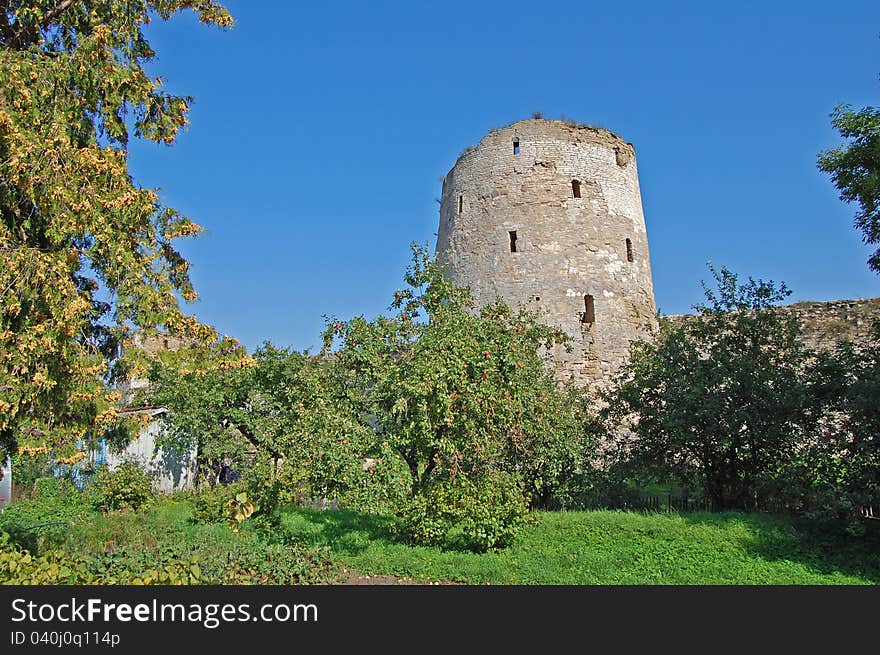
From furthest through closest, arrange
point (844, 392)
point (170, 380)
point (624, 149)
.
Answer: point (624, 149) → point (170, 380) → point (844, 392)

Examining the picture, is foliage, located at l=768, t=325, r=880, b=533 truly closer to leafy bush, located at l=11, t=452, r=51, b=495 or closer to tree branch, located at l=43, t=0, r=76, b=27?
tree branch, located at l=43, t=0, r=76, b=27

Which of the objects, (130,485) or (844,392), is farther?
(130,485)

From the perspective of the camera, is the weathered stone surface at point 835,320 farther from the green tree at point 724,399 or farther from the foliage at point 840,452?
the foliage at point 840,452

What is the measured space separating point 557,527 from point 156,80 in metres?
8.48

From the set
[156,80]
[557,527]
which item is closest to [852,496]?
[557,527]

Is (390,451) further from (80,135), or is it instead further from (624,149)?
(624,149)

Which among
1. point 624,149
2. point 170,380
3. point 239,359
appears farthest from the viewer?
point 624,149

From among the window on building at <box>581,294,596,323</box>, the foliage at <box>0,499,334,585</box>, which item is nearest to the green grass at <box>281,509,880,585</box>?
the foliage at <box>0,499,334,585</box>

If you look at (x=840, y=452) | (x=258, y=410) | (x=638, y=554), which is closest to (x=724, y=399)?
(x=840, y=452)

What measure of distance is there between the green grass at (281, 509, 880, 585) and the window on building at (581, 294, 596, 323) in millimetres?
6661

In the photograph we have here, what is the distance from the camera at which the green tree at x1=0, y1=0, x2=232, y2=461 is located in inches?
239

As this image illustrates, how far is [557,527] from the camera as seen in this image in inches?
406

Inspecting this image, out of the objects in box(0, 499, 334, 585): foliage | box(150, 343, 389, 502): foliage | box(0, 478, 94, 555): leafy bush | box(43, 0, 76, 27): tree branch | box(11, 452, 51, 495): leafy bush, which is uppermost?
box(43, 0, 76, 27): tree branch

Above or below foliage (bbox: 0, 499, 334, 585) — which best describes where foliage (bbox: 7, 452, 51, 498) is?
above
